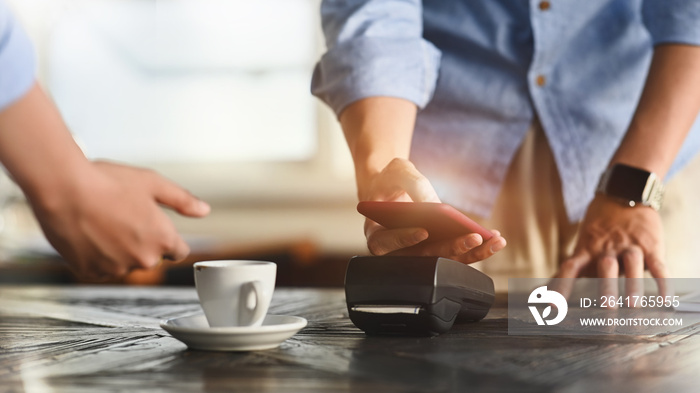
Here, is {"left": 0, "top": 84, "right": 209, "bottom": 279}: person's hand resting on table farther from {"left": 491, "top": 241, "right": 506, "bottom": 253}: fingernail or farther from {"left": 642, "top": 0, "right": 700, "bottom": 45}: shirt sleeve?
{"left": 642, "top": 0, "right": 700, "bottom": 45}: shirt sleeve

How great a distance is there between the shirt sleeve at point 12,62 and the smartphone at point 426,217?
36 cm

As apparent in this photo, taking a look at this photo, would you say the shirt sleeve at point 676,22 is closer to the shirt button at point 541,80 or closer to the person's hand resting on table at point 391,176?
the shirt button at point 541,80

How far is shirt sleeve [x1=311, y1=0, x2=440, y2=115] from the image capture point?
4.26 ft

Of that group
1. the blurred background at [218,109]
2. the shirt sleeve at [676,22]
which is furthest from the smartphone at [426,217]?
the blurred background at [218,109]

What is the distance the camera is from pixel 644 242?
1300 millimetres

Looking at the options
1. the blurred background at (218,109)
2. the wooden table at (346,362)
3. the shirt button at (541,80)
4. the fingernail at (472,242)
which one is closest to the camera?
the wooden table at (346,362)

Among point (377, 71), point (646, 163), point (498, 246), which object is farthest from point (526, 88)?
point (498, 246)

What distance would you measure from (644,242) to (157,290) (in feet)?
3.16

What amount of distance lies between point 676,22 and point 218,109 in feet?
8.32

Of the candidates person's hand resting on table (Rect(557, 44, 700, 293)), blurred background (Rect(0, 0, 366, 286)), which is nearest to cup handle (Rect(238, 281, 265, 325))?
person's hand resting on table (Rect(557, 44, 700, 293))

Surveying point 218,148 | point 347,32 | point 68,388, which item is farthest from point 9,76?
point 218,148

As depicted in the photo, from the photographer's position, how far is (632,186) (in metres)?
1.33

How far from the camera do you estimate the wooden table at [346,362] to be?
62 cm

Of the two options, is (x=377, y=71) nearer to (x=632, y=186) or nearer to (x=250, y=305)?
(x=632, y=186)
